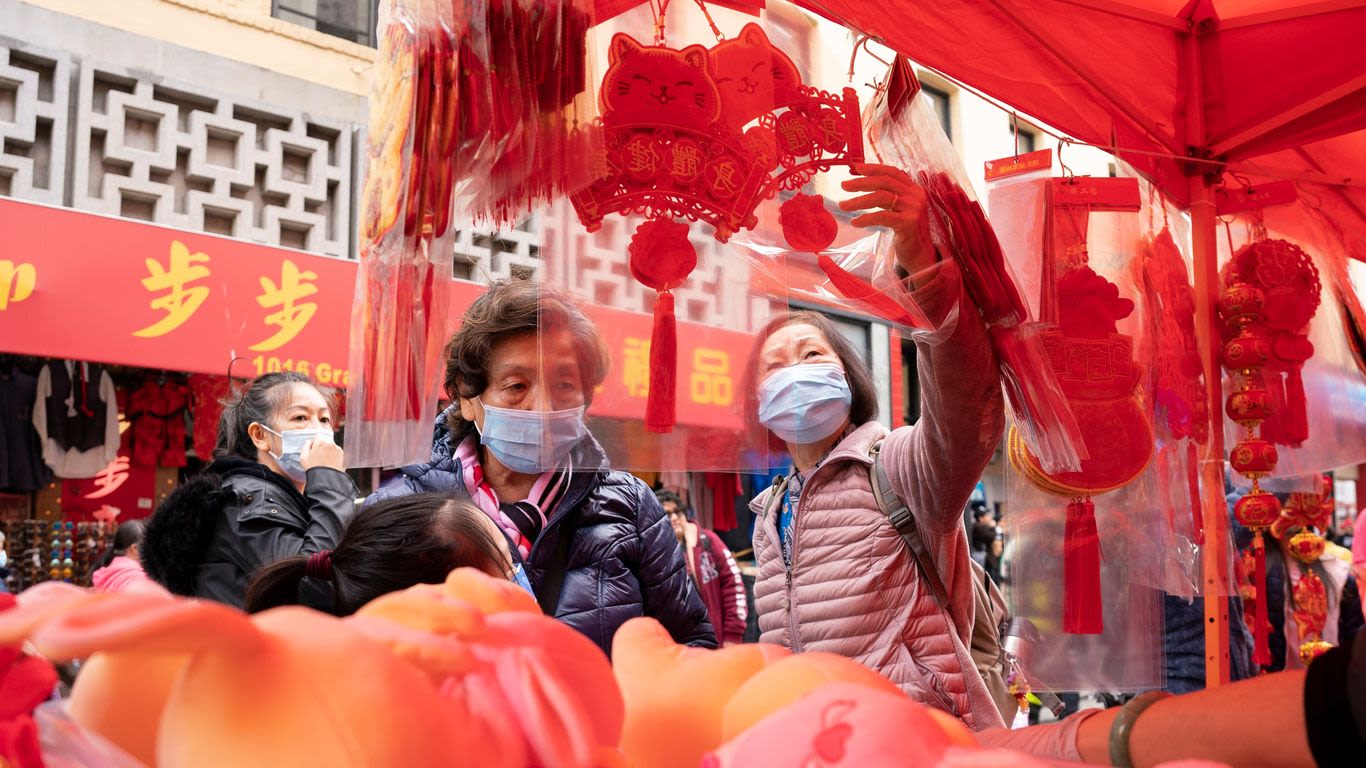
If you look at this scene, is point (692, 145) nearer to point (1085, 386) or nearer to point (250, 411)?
point (1085, 386)

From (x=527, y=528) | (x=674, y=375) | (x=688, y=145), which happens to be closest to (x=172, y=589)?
(x=527, y=528)

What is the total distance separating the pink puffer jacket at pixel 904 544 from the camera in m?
1.44

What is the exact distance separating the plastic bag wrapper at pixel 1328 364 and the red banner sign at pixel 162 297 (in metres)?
1.91

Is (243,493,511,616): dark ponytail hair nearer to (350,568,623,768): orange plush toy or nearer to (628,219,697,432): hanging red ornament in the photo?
(628,219,697,432): hanging red ornament

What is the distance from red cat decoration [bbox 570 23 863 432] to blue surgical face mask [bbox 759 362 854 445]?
0.21 m

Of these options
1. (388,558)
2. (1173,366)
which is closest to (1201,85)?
(1173,366)

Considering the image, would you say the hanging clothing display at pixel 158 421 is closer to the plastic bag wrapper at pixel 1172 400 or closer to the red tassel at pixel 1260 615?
the plastic bag wrapper at pixel 1172 400

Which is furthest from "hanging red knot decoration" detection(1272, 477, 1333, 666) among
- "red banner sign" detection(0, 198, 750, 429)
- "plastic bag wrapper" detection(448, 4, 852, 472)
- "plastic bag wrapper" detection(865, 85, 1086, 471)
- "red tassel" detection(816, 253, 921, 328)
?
"red banner sign" detection(0, 198, 750, 429)

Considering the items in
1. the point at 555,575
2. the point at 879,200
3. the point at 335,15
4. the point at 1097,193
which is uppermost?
the point at 335,15

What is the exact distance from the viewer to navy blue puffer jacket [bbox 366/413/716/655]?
182 centimetres

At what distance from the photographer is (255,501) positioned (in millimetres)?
2107

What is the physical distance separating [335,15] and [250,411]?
3771 millimetres

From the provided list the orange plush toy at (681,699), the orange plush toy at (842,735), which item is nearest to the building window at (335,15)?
the orange plush toy at (681,699)

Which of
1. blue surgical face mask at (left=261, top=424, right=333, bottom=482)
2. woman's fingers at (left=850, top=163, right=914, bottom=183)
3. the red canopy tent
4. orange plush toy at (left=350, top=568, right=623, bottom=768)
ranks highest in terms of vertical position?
the red canopy tent
